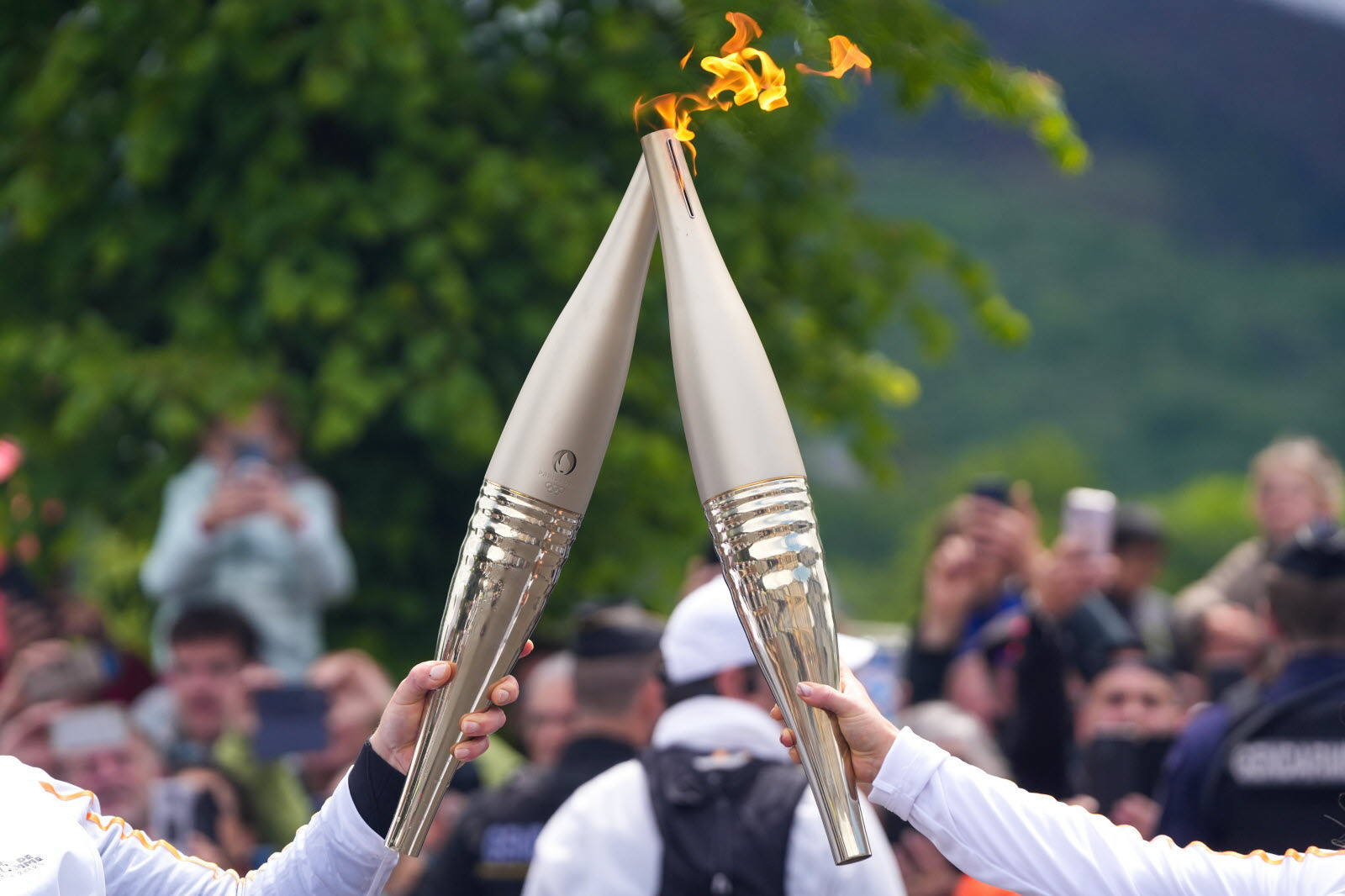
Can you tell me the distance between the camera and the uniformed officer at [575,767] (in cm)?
403

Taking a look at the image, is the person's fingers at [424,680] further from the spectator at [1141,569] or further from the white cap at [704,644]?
the spectator at [1141,569]

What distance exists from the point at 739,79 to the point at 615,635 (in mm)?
2022

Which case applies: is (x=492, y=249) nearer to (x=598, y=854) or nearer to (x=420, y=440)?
(x=420, y=440)

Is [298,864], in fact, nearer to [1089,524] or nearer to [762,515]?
[762,515]

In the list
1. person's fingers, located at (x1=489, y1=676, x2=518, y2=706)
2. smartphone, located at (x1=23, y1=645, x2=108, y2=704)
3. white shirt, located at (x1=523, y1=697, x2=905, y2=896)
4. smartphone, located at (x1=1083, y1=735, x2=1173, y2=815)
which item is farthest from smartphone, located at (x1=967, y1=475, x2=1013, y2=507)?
person's fingers, located at (x1=489, y1=676, x2=518, y2=706)

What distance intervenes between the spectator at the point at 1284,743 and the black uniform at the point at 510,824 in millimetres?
1446

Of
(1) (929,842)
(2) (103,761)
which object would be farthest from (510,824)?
(2) (103,761)

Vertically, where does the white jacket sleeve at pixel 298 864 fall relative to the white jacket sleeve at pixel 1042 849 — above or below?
below

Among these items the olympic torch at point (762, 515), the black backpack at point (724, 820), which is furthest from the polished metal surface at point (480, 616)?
the black backpack at point (724, 820)

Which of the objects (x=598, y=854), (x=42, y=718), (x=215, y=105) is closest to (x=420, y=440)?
(x=215, y=105)

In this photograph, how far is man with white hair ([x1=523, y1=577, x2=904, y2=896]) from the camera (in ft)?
10.3

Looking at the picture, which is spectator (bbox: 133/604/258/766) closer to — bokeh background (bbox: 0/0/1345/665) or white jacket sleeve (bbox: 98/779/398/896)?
bokeh background (bbox: 0/0/1345/665)

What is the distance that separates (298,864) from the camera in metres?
2.51

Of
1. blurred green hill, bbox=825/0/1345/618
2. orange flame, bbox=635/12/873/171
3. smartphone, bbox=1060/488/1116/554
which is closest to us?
orange flame, bbox=635/12/873/171
